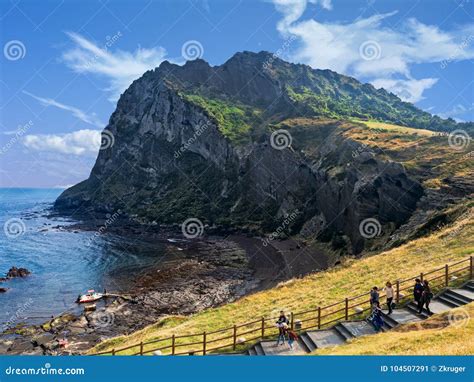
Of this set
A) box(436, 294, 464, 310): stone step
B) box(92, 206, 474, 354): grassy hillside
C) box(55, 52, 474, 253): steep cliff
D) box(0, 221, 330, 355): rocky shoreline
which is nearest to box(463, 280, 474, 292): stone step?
box(436, 294, 464, 310): stone step

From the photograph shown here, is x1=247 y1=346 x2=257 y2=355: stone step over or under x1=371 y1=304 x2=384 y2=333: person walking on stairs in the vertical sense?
under

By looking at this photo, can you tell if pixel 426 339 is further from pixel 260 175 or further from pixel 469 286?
pixel 260 175

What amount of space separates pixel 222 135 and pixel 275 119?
2995 cm

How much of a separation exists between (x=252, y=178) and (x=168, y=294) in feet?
252

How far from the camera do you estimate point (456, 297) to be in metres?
22.4

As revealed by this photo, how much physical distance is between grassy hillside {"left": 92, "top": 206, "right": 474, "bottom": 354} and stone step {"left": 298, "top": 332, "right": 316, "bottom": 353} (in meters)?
5.91

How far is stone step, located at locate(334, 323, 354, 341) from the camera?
68.5 feet

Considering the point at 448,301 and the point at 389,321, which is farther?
the point at 448,301

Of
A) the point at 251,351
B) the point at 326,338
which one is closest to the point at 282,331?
the point at 251,351

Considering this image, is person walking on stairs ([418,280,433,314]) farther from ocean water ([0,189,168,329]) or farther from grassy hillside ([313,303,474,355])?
ocean water ([0,189,168,329])

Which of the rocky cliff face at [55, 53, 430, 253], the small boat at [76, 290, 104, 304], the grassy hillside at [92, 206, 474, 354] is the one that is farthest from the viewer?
Answer: the rocky cliff face at [55, 53, 430, 253]

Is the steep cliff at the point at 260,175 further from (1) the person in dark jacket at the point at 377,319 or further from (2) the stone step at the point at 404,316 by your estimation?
(1) the person in dark jacket at the point at 377,319

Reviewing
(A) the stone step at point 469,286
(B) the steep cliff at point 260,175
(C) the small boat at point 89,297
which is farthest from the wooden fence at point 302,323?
(B) the steep cliff at point 260,175

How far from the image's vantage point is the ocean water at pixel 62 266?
56625 mm
